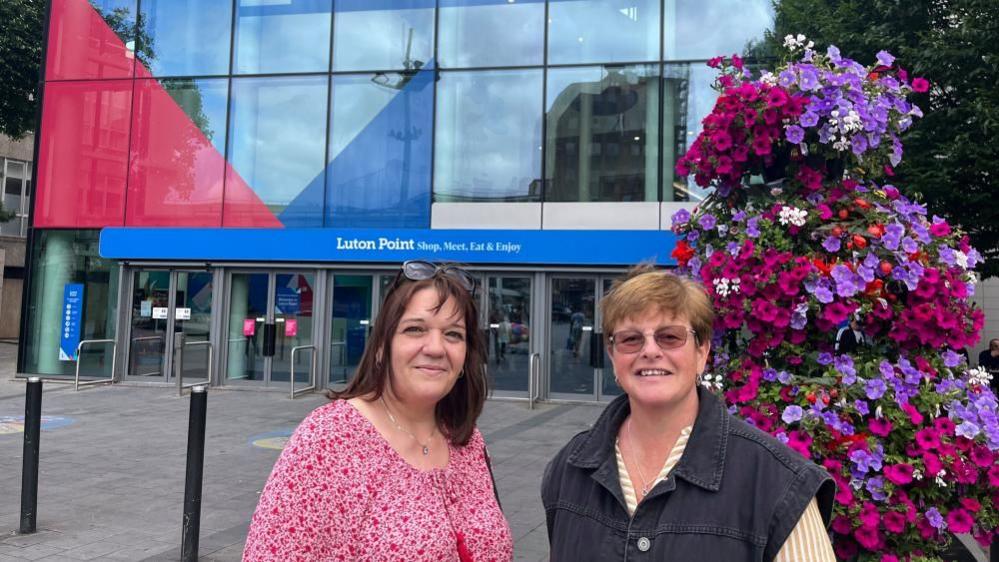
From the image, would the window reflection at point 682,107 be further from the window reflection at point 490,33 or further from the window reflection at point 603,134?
the window reflection at point 490,33

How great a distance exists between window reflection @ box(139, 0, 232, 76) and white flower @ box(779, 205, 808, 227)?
14.5m

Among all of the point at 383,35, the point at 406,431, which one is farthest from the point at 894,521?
the point at 383,35

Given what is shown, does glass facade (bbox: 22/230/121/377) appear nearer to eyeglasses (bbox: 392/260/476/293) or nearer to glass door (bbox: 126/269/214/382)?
glass door (bbox: 126/269/214/382)

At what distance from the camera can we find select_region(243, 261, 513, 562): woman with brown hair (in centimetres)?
180

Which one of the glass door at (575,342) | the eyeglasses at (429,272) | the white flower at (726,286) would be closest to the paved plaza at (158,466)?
the glass door at (575,342)

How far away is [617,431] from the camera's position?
1.91 m

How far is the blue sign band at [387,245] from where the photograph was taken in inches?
507

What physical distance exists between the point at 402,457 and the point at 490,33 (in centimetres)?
1332

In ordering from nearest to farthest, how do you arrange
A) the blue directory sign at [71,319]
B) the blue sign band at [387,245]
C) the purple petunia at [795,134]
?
the purple petunia at [795,134] → the blue sign band at [387,245] → the blue directory sign at [71,319]

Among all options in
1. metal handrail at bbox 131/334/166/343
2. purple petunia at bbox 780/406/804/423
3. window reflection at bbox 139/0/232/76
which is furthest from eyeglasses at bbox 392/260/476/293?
window reflection at bbox 139/0/232/76

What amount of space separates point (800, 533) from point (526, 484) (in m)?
5.86

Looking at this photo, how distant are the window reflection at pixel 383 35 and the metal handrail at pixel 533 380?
5.97 m

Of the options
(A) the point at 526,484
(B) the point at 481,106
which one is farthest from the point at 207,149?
(A) the point at 526,484

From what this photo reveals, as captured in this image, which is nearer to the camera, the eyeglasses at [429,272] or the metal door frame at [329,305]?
the eyeglasses at [429,272]
